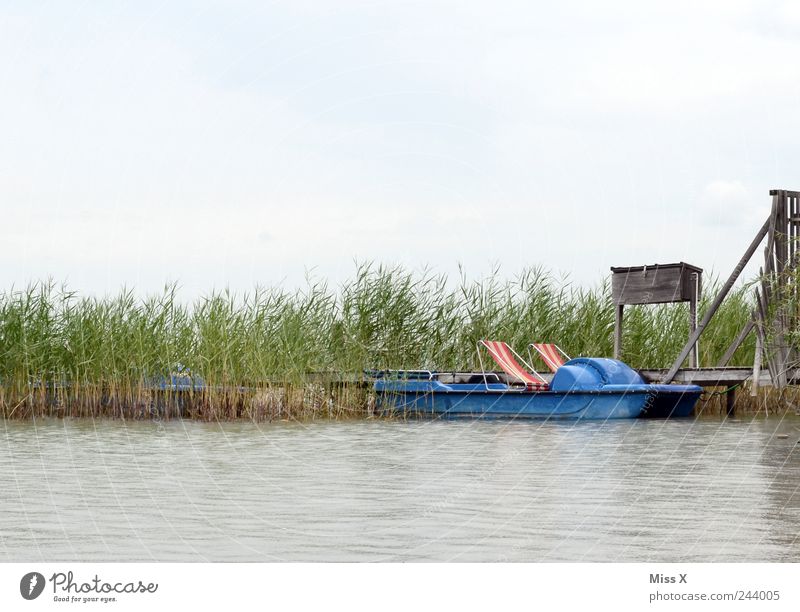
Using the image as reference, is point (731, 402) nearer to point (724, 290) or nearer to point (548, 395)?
point (724, 290)

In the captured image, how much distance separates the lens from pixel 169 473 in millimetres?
9469

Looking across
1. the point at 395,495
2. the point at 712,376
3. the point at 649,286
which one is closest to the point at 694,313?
the point at 649,286

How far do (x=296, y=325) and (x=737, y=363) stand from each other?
8150 millimetres

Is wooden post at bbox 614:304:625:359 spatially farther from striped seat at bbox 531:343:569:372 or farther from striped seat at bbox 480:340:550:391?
striped seat at bbox 480:340:550:391

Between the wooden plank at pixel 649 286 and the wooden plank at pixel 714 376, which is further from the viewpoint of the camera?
the wooden plank at pixel 649 286

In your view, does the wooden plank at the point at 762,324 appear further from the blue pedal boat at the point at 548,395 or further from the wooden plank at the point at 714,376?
the blue pedal boat at the point at 548,395

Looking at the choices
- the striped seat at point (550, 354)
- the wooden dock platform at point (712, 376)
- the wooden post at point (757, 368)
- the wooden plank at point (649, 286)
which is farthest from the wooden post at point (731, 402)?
the striped seat at point (550, 354)

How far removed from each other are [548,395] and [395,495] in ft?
27.5

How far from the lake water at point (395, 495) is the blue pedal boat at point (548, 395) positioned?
2.22m

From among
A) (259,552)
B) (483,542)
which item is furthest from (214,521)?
(483,542)

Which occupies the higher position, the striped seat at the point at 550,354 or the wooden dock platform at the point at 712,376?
the striped seat at the point at 550,354

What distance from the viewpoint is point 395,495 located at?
8133 millimetres

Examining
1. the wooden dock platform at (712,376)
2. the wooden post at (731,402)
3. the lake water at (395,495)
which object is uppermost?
the wooden dock platform at (712,376)

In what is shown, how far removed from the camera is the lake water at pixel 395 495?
6055mm
